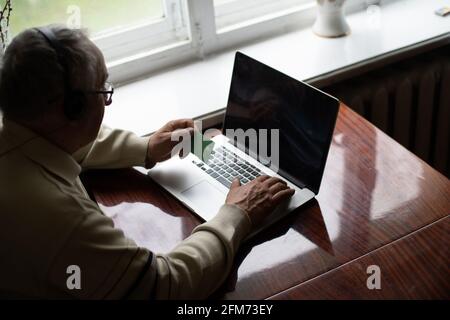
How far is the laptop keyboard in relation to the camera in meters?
1.33

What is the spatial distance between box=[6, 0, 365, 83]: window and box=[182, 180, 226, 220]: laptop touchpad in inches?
25.0

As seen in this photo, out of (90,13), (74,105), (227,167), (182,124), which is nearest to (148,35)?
(90,13)

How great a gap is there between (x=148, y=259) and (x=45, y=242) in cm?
17

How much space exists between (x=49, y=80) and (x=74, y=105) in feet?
0.19

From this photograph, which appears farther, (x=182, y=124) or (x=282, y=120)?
(x=182, y=124)

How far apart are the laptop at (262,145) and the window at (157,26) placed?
0.49 metres

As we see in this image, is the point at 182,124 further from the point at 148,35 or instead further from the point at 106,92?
the point at 148,35

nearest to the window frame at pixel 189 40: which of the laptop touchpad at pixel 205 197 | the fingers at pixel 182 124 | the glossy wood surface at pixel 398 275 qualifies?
the fingers at pixel 182 124

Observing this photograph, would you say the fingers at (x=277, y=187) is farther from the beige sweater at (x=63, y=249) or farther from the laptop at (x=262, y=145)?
the beige sweater at (x=63, y=249)

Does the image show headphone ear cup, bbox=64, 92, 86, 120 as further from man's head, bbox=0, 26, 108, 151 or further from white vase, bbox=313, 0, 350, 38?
white vase, bbox=313, 0, 350, 38

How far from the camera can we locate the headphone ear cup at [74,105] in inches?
38.1

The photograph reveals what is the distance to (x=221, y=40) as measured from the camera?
6.25 ft

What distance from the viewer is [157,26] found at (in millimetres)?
1840

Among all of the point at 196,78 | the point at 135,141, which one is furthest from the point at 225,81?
the point at 135,141
